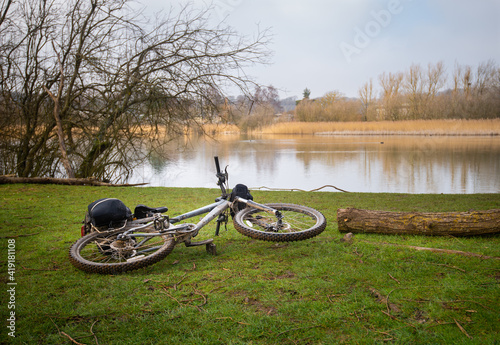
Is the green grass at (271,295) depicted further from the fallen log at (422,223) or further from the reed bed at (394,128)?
the reed bed at (394,128)

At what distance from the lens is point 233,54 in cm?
1056

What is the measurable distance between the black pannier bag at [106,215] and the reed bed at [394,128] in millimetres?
27621

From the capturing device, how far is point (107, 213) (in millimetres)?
3607

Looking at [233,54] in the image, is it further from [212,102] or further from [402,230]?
[402,230]

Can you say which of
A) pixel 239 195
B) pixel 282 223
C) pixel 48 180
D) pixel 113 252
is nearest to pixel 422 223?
pixel 282 223

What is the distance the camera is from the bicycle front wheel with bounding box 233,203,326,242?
3.57m

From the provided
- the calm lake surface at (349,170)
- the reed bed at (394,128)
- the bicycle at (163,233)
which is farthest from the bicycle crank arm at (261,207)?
the reed bed at (394,128)

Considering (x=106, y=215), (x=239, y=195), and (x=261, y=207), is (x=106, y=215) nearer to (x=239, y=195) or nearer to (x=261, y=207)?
(x=239, y=195)

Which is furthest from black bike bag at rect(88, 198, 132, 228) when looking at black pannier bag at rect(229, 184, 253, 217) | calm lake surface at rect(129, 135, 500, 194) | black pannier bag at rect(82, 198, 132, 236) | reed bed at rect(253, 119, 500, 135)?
reed bed at rect(253, 119, 500, 135)

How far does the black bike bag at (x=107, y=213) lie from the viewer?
3.60 m

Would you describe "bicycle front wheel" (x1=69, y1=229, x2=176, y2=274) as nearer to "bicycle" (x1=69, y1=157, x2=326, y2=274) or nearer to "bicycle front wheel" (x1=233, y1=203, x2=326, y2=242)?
"bicycle" (x1=69, y1=157, x2=326, y2=274)

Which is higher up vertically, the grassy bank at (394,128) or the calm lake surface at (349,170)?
the grassy bank at (394,128)

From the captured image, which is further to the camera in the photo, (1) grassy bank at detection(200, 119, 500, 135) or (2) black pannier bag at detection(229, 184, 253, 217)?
(1) grassy bank at detection(200, 119, 500, 135)

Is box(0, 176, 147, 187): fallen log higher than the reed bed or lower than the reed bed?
lower
